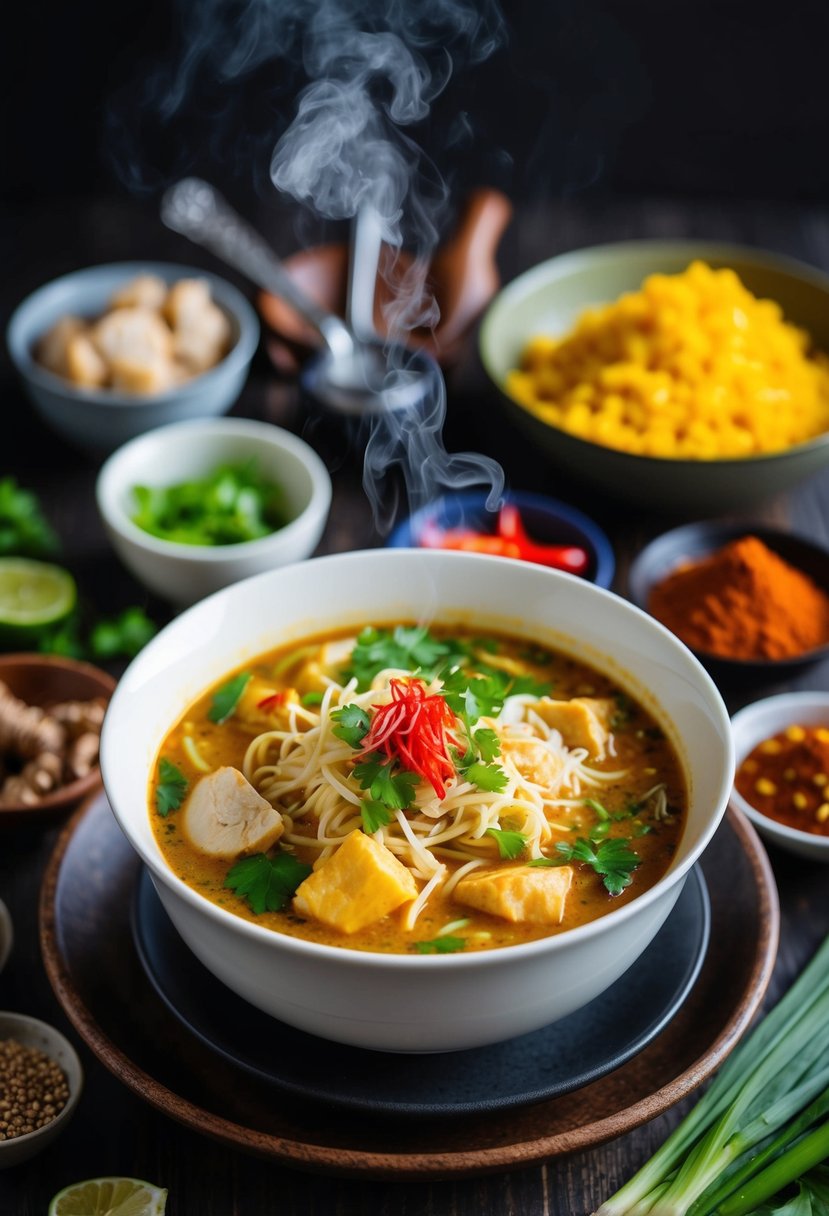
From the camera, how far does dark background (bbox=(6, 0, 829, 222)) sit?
7.02m

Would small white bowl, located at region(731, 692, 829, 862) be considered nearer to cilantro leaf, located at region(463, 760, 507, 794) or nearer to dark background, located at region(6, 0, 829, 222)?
cilantro leaf, located at region(463, 760, 507, 794)

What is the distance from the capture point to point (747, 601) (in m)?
4.18

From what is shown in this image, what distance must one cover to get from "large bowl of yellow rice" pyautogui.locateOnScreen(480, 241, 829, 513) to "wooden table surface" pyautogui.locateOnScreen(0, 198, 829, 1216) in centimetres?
31

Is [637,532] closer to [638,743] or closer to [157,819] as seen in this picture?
[638,743]

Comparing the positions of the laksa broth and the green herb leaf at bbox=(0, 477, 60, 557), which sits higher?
the laksa broth

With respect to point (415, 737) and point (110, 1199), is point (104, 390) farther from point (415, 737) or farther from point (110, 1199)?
point (110, 1199)

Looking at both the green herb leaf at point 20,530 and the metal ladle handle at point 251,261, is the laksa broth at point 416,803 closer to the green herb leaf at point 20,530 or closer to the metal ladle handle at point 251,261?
the green herb leaf at point 20,530

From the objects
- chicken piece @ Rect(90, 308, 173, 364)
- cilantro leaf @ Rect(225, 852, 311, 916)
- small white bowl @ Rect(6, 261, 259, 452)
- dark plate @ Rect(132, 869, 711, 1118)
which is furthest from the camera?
chicken piece @ Rect(90, 308, 173, 364)

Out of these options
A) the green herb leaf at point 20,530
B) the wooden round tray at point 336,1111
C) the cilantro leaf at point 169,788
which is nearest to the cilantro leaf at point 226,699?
the cilantro leaf at point 169,788

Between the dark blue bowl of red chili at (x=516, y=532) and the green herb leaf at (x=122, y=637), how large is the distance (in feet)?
2.93

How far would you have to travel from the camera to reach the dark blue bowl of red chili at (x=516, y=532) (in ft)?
14.5

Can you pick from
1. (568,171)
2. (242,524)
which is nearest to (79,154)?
(568,171)

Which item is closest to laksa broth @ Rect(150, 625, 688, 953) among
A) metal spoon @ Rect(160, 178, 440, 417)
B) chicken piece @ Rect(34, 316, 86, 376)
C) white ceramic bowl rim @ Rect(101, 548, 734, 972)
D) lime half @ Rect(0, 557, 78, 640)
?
white ceramic bowl rim @ Rect(101, 548, 734, 972)

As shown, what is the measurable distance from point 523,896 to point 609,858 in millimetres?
258
